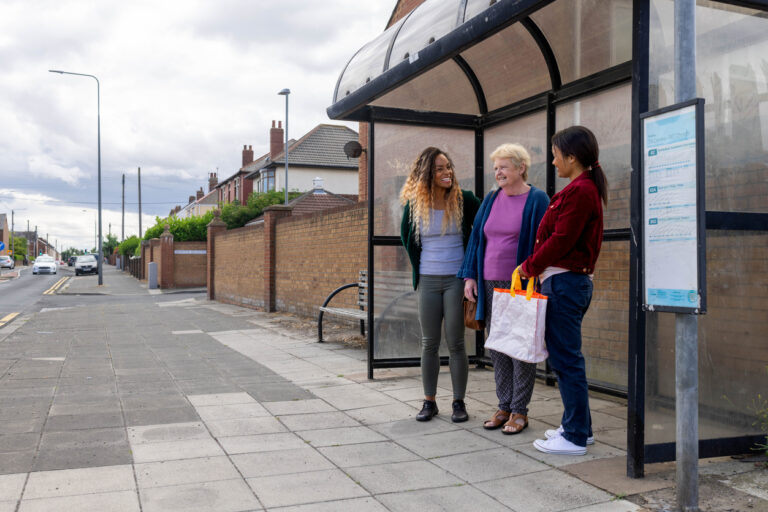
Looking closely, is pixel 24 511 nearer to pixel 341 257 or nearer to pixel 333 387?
pixel 333 387

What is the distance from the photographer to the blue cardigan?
407 centimetres

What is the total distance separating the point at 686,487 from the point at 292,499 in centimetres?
185

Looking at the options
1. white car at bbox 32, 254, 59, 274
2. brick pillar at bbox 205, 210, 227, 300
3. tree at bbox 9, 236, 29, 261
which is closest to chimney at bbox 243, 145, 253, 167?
white car at bbox 32, 254, 59, 274

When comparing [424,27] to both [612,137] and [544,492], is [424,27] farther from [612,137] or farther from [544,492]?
[544,492]

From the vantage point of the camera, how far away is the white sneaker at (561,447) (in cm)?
376

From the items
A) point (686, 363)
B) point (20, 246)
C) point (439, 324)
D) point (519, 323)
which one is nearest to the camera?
point (686, 363)

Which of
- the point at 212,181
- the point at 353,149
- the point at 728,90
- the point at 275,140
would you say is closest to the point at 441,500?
the point at 728,90

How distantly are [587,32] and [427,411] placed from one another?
3.15m

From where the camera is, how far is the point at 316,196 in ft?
99.2

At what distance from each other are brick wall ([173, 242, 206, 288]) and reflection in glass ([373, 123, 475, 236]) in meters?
24.0

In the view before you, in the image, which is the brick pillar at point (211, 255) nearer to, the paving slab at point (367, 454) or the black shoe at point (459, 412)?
the black shoe at point (459, 412)

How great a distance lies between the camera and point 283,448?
401cm

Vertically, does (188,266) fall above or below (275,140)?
below

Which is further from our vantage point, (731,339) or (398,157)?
(398,157)
